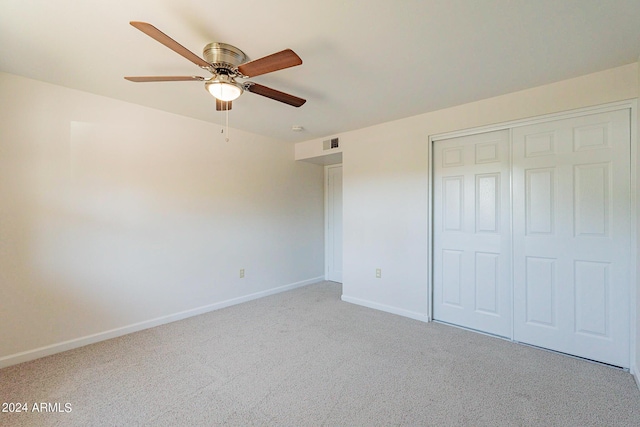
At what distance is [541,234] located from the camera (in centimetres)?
255

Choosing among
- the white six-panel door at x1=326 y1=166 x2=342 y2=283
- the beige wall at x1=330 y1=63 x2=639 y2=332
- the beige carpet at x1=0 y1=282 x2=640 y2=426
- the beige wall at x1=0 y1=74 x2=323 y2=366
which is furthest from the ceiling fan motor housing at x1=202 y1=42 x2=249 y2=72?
the white six-panel door at x1=326 y1=166 x2=342 y2=283

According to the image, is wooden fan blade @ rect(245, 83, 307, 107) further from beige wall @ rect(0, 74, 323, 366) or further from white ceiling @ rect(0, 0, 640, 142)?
beige wall @ rect(0, 74, 323, 366)

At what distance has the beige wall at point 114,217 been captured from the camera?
2.34 meters

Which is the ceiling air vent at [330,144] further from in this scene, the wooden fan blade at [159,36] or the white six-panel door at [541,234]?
the wooden fan blade at [159,36]

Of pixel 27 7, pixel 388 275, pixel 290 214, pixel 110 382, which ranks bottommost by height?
pixel 110 382

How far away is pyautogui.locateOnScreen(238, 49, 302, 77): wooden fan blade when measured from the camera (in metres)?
1.55

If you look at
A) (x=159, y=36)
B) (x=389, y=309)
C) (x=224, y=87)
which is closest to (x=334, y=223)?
(x=389, y=309)

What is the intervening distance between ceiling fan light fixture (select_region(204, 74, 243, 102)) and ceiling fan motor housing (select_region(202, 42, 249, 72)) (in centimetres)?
8

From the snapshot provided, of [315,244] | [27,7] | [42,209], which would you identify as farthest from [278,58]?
[315,244]

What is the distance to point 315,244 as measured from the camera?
4.93 m

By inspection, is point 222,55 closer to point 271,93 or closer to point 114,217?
point 271,93

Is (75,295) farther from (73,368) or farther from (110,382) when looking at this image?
(110,382)

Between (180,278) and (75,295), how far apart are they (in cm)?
94

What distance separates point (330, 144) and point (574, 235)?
294 centimetres
